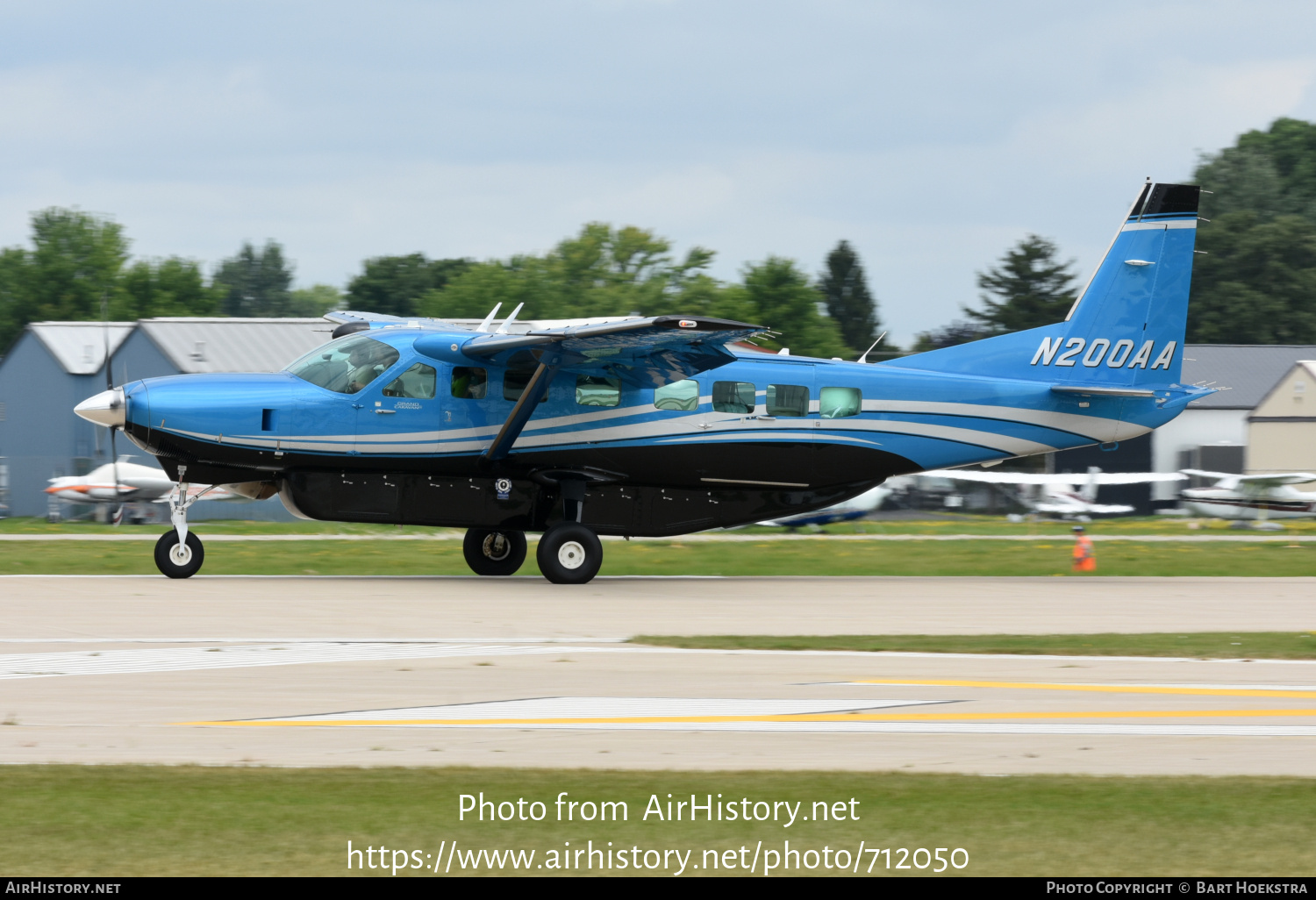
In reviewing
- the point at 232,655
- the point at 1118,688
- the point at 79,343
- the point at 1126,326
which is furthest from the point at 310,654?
the point at 79,343

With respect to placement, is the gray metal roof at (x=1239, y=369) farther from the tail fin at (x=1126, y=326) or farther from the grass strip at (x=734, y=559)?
the tail fin at (x=1126, y=326)

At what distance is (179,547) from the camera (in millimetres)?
18969

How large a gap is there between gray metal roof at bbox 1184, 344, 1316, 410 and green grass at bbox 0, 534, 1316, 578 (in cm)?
2781

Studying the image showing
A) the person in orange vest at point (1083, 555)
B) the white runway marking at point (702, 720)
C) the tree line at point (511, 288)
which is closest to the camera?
the white runway marking at point (702, 720)

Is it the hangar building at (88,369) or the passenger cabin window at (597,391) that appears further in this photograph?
the hangar building at (88,369)

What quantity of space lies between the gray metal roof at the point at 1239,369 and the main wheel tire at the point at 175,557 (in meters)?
44.4

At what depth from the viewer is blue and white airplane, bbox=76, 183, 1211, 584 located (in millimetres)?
18953

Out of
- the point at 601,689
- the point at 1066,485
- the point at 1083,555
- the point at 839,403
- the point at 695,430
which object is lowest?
the point at 1066,485

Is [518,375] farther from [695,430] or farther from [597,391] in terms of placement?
[695,430]

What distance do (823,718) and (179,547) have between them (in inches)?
470

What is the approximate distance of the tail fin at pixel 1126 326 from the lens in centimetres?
2188

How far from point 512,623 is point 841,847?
29.7 ft

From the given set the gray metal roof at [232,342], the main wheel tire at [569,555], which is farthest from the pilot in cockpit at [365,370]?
the gray metal roof at [232,342]

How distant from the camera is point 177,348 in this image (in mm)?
47625
